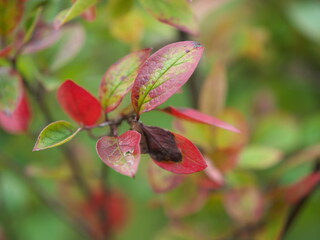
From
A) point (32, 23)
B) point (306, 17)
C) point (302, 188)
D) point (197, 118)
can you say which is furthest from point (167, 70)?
point (306, 17)

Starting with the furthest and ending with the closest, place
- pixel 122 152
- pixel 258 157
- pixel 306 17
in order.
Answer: pixel 306 17
pixel 258 157
pixel 122 152

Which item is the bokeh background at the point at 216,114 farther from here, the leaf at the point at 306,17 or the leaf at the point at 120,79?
the leaf at the point at 120,79

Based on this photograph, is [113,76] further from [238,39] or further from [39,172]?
[238,39]

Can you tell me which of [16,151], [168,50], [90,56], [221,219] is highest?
[168,50]

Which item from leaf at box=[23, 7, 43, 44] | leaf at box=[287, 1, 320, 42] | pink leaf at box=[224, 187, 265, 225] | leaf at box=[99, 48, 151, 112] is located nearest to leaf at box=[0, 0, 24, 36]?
leaf at box=[23, 7, 43, 44]

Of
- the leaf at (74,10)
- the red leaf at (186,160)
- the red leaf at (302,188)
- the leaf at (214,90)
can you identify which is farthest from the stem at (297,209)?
the leaf at (74,10)

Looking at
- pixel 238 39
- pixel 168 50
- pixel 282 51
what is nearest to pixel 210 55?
pixel 238 39

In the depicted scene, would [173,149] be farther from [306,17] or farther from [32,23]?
[306,17]
